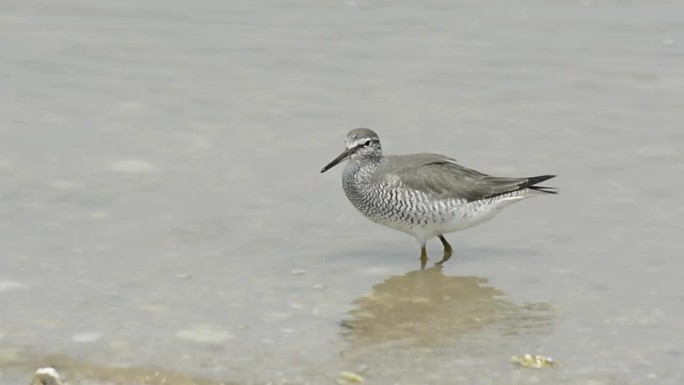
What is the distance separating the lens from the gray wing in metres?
10.7

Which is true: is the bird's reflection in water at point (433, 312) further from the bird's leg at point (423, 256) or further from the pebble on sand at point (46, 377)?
the pebble on sand at point (46, 377)

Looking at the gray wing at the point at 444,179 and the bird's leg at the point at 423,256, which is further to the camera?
the gray wing at the point at 444,179

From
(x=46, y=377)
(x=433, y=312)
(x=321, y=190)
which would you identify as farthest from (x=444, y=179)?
(x=46, y=377)

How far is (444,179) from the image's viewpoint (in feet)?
35.5

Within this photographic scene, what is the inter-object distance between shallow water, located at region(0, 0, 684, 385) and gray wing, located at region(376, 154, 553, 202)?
16.8 inches

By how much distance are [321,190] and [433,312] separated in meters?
2.90

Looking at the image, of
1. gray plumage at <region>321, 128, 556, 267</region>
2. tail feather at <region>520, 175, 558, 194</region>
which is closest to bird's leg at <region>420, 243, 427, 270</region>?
gray plumage at <region>321, 128, 556, 267</region>

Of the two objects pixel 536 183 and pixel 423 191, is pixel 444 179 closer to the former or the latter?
pixel 423 191

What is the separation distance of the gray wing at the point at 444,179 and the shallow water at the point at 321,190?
426mm

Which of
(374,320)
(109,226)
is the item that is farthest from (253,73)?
(374,320)

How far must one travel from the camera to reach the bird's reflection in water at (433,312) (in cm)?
862

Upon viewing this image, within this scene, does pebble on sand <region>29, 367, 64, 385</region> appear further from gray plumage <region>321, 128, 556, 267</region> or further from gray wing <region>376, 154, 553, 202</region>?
gray wing <region>376, 154, 553, 202</region>

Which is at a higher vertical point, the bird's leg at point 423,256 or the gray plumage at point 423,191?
the gray plumage at point 423,191

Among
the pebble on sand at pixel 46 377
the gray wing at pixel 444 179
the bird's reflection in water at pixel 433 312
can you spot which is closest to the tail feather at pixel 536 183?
the gray wing at pixel 444 179
